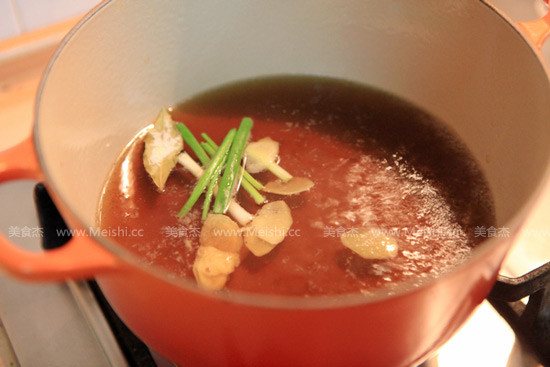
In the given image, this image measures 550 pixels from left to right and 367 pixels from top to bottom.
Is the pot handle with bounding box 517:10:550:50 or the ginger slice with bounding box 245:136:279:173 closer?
the pot handle with bounding box 517:10:550:50

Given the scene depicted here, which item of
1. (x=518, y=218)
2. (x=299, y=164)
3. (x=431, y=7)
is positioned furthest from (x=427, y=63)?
(x=518, y=218)

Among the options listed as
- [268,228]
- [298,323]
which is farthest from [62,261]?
[268,228]

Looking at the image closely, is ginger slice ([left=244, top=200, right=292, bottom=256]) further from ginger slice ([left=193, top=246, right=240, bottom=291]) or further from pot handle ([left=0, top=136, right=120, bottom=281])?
pot handle ([left=0, top=136, right=120, bottom=281])

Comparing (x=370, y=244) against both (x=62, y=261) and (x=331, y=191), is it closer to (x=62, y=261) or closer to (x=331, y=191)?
(x=331, y=191)

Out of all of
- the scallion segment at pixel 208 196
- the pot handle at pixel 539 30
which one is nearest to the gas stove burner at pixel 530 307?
the pot handle at pixel 539 30

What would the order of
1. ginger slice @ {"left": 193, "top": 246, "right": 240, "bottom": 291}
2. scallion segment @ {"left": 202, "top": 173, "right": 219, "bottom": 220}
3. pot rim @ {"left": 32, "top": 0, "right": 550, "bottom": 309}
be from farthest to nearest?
scallion segment @ {"left": 202, "top": 173, "right": 219, "bottom": 220} → ginger slice @ {"left": 193, "top": 246, "right": 240, "bottom": 291} → pot rim @ {"left": 32, "top": 0, "right": 550, "bottom": 309}

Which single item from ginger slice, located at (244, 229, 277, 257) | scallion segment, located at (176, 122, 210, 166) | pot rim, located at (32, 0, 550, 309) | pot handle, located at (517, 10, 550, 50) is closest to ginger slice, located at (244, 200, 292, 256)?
ginger slice, located at (244, 229, 277, 257)

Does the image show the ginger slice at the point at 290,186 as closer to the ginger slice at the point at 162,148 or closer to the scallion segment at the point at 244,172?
the scallion segment at the point at 244,172
